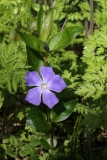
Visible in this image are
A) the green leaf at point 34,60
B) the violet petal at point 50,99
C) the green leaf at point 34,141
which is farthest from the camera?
the green leaf at point 34,141

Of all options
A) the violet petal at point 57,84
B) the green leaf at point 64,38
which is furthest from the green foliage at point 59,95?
the violet petal at point 57,84

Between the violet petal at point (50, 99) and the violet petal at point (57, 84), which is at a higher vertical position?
the violet petal at point (57, 84)

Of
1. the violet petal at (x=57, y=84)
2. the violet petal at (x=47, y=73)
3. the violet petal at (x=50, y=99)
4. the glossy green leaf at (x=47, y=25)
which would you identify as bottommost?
the violet petal at (x=50, y=99)

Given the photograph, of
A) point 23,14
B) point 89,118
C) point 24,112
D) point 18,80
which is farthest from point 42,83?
point 23,14

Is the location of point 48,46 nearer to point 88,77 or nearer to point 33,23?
point 88,77

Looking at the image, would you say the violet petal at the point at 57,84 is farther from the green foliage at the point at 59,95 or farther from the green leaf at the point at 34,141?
the green leaf at the point at 34,141

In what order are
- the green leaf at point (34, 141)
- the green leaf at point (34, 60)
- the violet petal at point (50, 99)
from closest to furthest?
the violet petal at point (50, 99) → the green leaf at point (34, 60) → the green leaf at point (34, 141)
